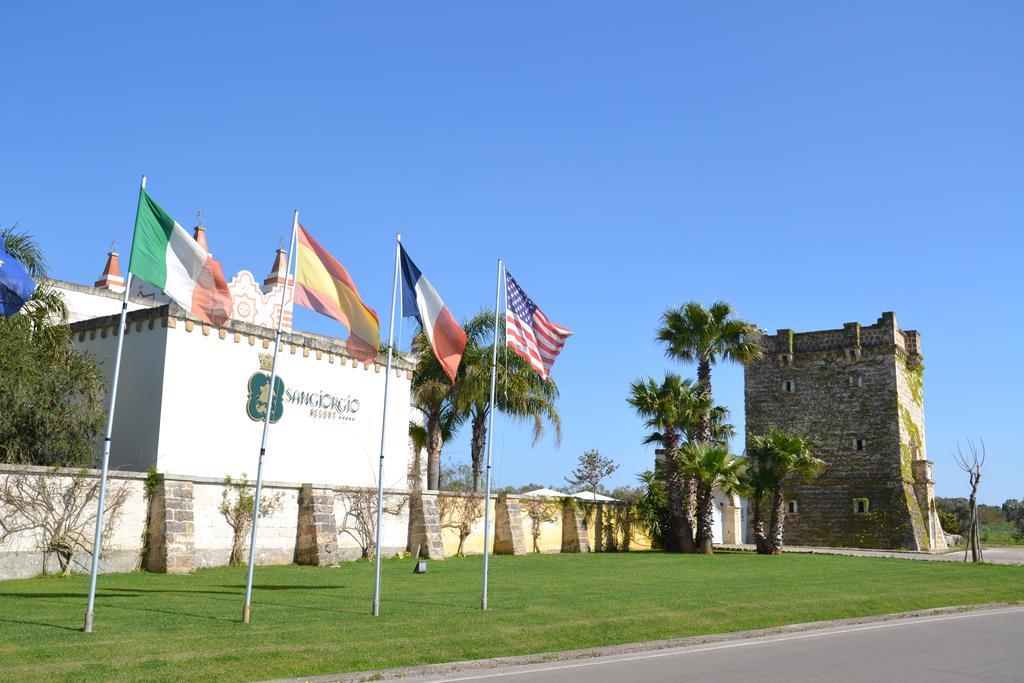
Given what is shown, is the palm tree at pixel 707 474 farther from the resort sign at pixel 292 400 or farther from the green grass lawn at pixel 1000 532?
the green grass lawn at pixel 1000 532

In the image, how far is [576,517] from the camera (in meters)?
35.6

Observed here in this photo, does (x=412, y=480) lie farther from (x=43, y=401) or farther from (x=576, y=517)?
(x=43, y=401)

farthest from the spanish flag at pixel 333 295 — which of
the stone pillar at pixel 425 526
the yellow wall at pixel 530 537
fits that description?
the yellow wall at pixel 530 537

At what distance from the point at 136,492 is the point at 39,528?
2446 millimetres

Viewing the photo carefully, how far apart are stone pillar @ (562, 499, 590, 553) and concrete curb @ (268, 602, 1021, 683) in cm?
1898

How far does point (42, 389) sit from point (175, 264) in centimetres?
1429

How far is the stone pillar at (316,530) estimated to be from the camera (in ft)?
82.4

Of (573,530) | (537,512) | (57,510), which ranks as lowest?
(573,530)

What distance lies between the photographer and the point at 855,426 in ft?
174

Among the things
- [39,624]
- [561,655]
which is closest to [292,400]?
[39,624]

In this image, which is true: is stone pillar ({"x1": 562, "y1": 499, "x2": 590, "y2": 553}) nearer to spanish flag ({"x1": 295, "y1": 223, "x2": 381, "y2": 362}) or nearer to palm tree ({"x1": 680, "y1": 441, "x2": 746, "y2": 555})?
palm tree ({"x1": 680, "y1": 441, "x2": 746, "y2": 555})

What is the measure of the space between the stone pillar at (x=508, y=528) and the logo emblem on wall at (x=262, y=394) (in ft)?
29.4

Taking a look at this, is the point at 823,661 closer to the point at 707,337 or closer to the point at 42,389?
the point at 42,389

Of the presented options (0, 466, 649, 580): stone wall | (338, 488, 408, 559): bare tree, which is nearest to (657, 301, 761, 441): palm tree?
(0, 466, 649, 580): stone wall
